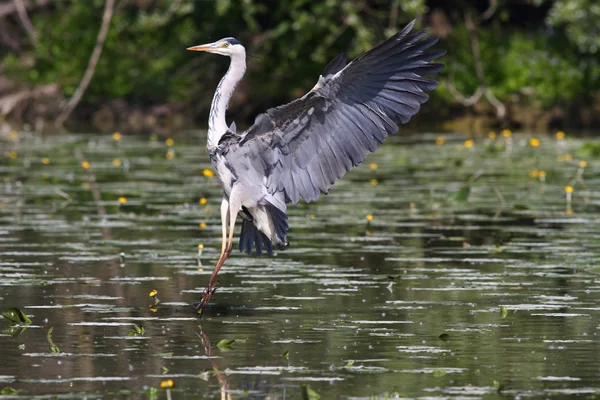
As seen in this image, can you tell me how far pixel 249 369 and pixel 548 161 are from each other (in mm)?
13675

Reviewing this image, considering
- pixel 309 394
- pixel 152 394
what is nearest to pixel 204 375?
pixel 152 394

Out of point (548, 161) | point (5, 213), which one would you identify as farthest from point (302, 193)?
point (548, 161)

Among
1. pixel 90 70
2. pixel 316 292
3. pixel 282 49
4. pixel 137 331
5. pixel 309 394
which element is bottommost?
pixel 309 394

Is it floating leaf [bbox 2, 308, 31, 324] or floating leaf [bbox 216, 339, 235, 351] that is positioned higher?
floating leaf [bbox 2, 308, 31, 324]

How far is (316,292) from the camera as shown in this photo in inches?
372

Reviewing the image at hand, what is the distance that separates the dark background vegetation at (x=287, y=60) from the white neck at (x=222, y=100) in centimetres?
1880

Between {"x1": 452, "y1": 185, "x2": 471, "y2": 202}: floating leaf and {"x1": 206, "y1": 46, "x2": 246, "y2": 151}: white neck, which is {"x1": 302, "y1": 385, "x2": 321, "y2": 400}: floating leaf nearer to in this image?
{"x1": 206, "y1": 46, "x2": 246, "y2": 151}: white neck

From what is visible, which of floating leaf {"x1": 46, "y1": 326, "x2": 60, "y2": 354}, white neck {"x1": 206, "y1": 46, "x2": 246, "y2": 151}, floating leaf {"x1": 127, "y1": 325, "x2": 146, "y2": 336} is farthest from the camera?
white neck {"x1": 206, "y1": 46, "x2": 246, "y2": 151}

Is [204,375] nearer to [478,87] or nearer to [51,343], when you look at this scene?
[51,343]

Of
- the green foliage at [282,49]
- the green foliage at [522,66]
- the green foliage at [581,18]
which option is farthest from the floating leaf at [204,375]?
the green foliage at [522,66]

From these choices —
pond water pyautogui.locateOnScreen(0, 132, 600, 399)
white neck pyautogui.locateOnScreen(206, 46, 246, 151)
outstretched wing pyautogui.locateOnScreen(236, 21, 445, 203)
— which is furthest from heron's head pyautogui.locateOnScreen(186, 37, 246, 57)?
pond water pyautogui.locateOnScreen(0, 132, 600, 399)

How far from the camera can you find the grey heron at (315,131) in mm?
8969

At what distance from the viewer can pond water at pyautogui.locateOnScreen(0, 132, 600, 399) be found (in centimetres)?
672

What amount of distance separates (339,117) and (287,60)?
23830 mm
